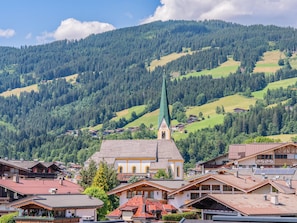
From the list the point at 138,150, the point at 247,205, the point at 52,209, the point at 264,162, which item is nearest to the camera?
the point at 247,205

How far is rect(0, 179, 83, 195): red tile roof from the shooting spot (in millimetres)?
60844

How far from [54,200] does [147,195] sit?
15363 mm

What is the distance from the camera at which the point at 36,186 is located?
213 ft

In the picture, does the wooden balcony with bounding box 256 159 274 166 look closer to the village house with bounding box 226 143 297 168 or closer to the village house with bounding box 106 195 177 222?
the village house with bounding box 226 143 297 168

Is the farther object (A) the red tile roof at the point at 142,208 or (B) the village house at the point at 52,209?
(A) the red tile roof at the point at 142,208

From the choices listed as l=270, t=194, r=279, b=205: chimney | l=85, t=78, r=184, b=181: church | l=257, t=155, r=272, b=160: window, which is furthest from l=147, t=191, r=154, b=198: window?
l=85, t=78, r=184, b=181: church

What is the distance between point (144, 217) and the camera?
5272cm

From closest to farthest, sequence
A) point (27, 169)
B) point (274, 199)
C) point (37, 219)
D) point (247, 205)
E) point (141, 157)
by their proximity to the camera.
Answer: point (247, 205), point (274, 199), point (37, 219), point (27, 169), point (141, 157)

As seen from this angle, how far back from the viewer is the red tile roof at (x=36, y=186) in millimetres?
60844

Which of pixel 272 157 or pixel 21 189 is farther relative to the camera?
pixel 272 157

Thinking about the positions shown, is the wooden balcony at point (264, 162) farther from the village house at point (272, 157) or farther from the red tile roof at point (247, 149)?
the red tile roof at point (247, 149)

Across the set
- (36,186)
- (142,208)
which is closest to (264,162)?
(36,186)

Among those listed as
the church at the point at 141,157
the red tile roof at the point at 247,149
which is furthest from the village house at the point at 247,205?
the church at the point at 141,157

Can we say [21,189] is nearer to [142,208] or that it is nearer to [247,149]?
[142,208]
